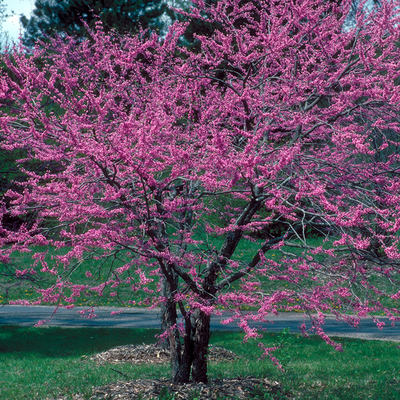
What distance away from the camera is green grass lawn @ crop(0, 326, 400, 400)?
6.52 meters

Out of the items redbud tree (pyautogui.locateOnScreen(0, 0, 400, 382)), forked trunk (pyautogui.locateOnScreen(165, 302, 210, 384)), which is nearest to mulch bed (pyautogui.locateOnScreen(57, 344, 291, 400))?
forked trunk (pyautogui.locateOnScreen(165, 302, 210, 384))

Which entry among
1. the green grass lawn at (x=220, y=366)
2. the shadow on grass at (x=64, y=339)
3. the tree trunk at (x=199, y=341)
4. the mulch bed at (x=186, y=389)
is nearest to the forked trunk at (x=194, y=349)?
the tree trunk at (x=199, y=341)

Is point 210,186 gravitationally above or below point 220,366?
above

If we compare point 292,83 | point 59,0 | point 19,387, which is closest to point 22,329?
point 19,387

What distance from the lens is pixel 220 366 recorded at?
7977mm

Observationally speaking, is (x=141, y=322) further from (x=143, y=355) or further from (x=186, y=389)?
(x=186, y=389)

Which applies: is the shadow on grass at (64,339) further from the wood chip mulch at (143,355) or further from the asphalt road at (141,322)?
the wood chip mulch at (143,355)

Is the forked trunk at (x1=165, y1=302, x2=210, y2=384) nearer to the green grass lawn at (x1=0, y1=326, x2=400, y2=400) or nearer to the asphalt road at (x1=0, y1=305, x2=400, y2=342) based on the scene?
the green grass lawn at (x1=0, y1=326, x2=400, y2=400)

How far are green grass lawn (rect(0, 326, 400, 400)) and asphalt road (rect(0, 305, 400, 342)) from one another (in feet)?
2.81

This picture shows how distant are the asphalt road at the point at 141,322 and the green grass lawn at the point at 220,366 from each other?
2.81 ft

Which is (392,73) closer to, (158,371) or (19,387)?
(158,371)

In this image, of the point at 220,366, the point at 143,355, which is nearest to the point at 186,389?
the point at 220,366

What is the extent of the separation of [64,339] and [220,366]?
15.7ft

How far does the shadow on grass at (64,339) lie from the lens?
976cm
